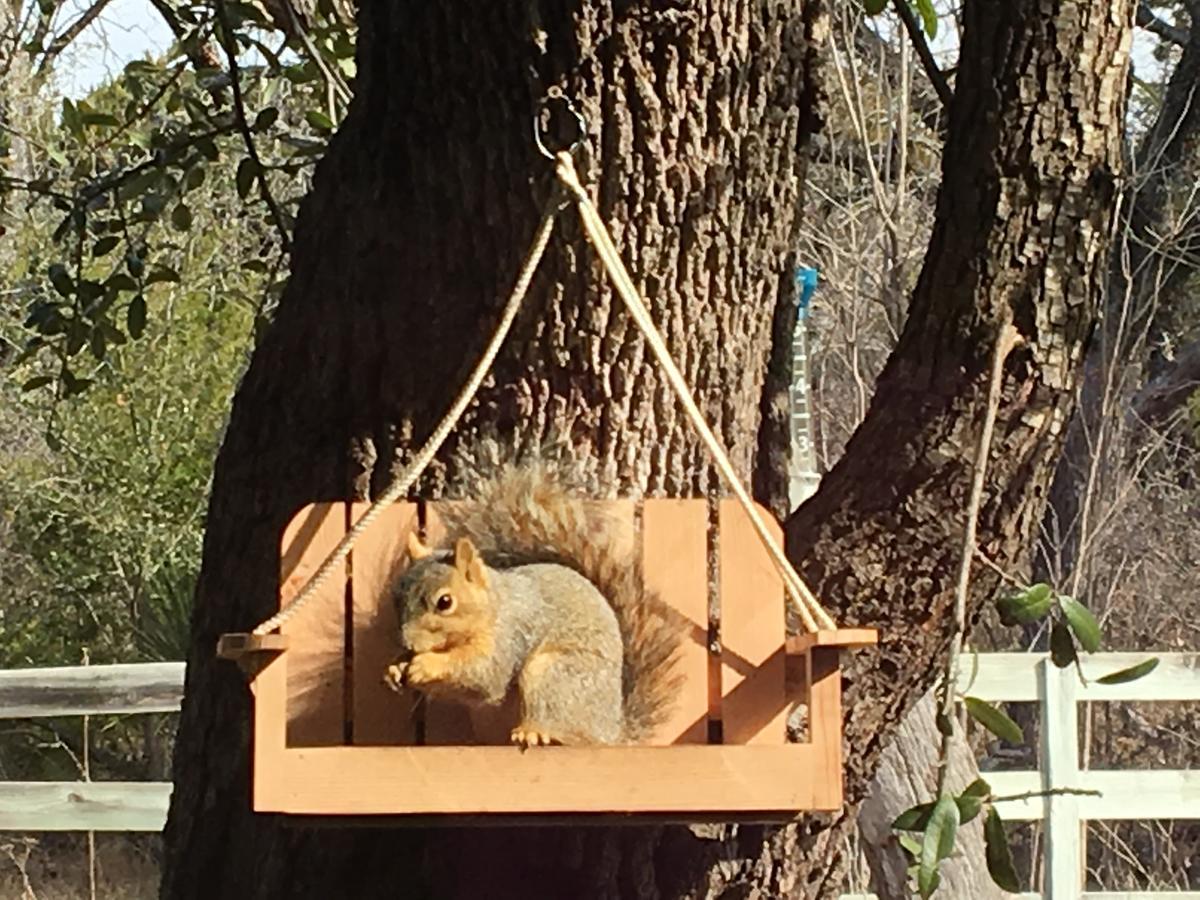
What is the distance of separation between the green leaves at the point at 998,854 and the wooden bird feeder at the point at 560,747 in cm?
19

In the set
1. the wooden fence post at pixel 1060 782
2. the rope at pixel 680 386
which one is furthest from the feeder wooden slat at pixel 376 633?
the wooden fence post at pixel 1060 782

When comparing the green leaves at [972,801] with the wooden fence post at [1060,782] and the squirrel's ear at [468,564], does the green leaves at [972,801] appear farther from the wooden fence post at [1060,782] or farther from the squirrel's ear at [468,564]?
the wooden fence post at [1060,782]

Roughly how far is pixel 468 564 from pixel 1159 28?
679cm

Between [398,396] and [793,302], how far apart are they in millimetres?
419

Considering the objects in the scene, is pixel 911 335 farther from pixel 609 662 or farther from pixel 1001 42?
pixel 609 662

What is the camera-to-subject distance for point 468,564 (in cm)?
144

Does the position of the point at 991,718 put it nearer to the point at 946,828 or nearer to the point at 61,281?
the point at 946,828

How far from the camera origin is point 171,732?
8.40 metres

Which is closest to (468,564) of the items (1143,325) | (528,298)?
(528,298)

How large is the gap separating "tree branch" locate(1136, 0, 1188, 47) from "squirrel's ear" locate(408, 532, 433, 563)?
19.7 feet

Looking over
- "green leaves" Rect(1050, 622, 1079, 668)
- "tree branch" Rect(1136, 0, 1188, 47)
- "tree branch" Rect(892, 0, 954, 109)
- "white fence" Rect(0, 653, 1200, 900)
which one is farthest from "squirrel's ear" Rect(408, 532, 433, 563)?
"tree branch" Rect(1136, 0, 1188, 47)

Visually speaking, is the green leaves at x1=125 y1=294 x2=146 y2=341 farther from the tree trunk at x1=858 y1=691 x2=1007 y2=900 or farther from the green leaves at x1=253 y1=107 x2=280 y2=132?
the tree trunk at x1=858 y1=691 x2=1007 y2=900

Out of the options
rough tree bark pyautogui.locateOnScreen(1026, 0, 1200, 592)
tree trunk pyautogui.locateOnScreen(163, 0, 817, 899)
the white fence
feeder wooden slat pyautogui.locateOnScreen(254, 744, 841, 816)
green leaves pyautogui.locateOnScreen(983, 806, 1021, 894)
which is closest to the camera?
feeder wooden slat pyautogui.locateOnScreen(254, 744, 841, 816)

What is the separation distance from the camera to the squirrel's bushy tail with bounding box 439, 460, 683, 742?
1.53 metres
